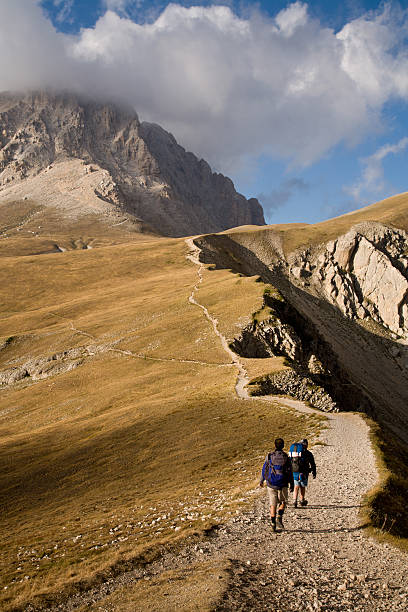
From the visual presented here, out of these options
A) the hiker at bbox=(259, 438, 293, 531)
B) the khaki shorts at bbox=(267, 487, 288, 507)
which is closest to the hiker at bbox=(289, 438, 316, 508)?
the hiker at bbox=(259, 438, 293, 531)

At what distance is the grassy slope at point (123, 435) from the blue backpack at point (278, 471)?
2.60 m

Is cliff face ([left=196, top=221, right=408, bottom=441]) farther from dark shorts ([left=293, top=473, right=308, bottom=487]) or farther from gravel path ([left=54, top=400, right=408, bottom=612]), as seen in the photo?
gravel path ([left=54, top=400, right=408, bottom=612])

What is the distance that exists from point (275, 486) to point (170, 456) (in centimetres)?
1283

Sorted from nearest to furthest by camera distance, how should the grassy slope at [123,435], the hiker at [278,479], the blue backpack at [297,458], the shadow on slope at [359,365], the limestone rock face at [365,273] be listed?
the hiker at [278,479] < the grassy slope at [123,435] < the blue backpack at [297,458] < the shadow on slope at [359,365] < the limestone rock face at [365,273]

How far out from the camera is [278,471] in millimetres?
15789

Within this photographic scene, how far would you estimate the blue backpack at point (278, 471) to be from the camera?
15.7m

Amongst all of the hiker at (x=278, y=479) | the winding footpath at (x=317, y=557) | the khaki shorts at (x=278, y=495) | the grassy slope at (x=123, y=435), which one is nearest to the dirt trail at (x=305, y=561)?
the winding footpath at (x=317, y=557)

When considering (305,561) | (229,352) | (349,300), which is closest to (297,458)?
(305,561)

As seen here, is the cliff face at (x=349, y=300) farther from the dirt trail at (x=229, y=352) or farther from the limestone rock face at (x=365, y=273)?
the dirt trail at (x=229, y=352)

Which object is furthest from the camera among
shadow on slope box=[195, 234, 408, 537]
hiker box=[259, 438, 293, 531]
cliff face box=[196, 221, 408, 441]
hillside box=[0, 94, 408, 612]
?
cliff face box=[196, 221, 408, 441]

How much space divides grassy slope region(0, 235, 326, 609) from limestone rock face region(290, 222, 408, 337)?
68527 mm

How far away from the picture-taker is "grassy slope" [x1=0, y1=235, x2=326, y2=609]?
16266 millimetres

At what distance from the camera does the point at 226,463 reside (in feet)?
80.1

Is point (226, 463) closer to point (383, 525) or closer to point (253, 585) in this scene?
point (383, 525)
